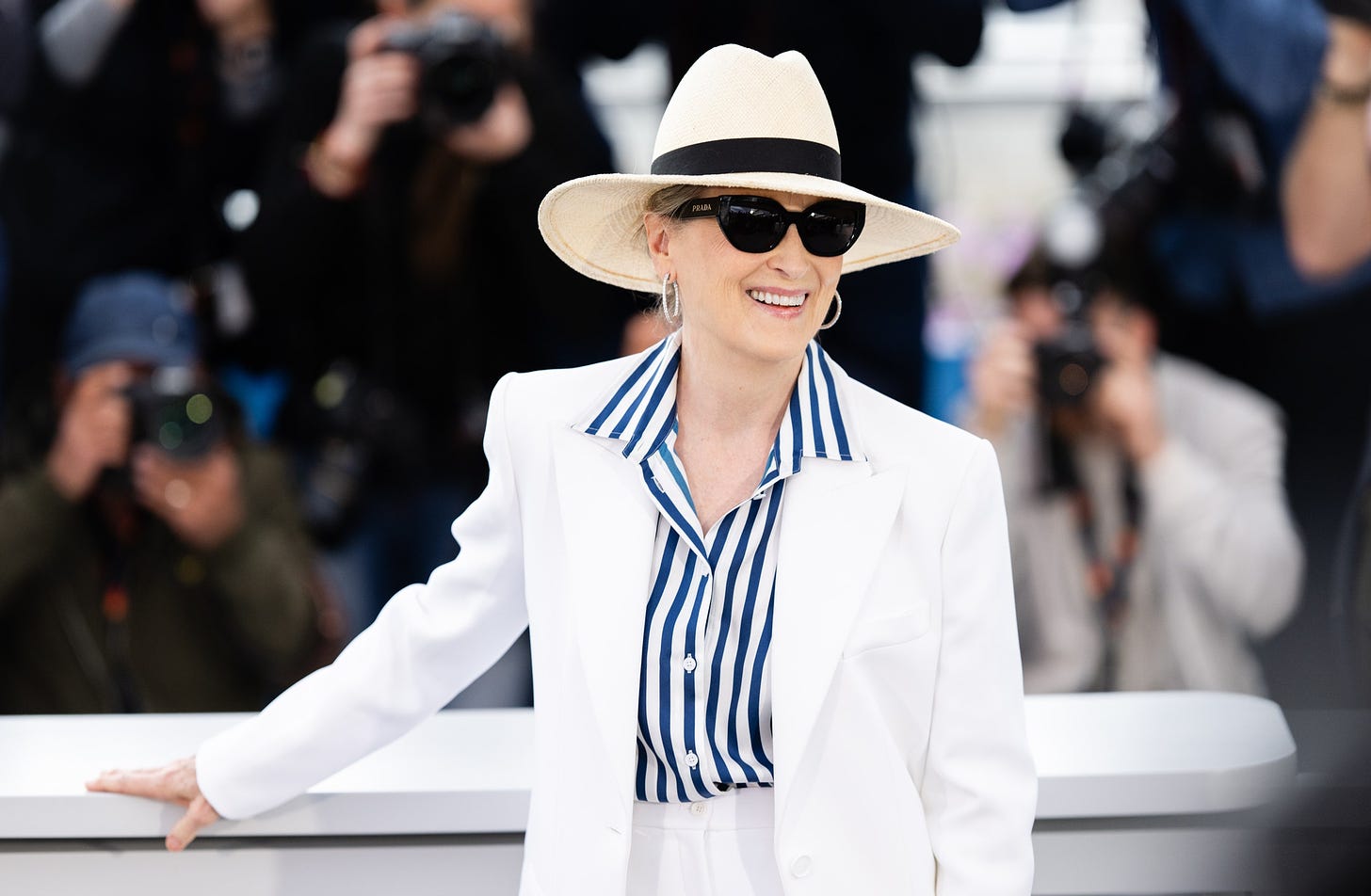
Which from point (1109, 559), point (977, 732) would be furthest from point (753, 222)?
point (1109, 559)

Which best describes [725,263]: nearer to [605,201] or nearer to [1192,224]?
[605,201]

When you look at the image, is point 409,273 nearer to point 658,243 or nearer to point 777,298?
point 658,243

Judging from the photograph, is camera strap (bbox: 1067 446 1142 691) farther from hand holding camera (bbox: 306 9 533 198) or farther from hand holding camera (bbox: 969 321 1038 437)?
hand holding camera (bbox: 306 9 533 198)

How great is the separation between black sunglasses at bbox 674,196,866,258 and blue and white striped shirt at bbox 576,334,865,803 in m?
0.15

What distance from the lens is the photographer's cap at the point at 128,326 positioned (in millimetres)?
2371

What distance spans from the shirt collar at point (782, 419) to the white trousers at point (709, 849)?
277mm

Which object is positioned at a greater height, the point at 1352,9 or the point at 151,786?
the point at 1352,9

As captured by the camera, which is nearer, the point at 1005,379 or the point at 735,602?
the point at 735,602

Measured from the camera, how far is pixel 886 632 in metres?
1.17

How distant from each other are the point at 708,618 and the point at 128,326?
1518 mm

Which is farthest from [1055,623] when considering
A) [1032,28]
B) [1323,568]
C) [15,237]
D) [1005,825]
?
[15,237]

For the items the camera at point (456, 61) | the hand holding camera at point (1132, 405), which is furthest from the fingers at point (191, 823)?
the hand holding camera at point (1132, 405)

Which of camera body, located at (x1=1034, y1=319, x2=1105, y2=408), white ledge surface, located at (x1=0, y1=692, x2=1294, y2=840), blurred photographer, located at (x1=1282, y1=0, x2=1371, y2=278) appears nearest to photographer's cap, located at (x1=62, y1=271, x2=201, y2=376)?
white ledge surface, located at (x1=0, y1=692, x2=1294, y2=840)

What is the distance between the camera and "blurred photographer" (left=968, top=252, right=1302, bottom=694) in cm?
246
